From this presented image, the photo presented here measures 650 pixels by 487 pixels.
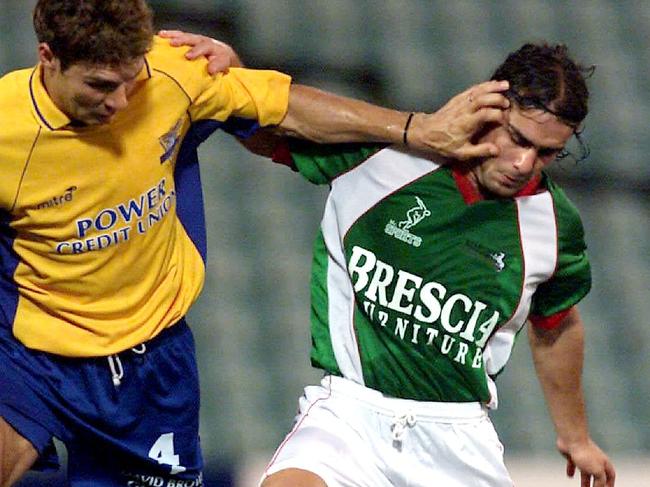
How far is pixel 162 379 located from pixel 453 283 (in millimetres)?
765

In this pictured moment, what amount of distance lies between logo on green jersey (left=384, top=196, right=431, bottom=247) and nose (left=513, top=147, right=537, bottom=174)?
0.97 ft

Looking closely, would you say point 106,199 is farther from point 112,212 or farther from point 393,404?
point 393,404

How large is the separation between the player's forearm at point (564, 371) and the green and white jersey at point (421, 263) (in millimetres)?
251

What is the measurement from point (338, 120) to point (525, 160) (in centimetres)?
46

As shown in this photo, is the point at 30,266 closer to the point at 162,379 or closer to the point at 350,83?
the point at 162,379

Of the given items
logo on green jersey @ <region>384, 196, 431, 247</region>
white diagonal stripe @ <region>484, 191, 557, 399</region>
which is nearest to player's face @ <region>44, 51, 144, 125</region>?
logo on green jersey @ <region>384, 196, 431, 247</region>

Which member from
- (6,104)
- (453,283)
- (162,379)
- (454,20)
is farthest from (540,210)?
(454,20)

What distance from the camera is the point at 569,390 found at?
438 cm

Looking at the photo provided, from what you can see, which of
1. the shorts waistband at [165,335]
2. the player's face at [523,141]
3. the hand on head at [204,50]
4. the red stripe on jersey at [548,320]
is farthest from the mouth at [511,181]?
the shorts waistband at [165,335]

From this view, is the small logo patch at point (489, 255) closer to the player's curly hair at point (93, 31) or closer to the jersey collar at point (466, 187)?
the jersey collar at point (466, 187)

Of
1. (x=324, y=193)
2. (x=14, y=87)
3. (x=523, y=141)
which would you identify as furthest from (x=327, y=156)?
(x=324, y=193)

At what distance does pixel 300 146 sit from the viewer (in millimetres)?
4086

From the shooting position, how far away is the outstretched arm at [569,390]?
4336mm

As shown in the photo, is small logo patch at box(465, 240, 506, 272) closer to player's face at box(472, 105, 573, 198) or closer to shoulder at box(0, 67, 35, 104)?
player's face at box(472, 105, 573, 198)
